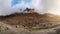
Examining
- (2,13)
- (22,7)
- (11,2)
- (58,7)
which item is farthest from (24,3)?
(58,7)

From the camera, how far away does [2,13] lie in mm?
1922

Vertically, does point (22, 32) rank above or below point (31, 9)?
below

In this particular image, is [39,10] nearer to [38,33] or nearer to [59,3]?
[59,3]

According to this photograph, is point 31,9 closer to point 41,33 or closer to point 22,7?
point 22,7

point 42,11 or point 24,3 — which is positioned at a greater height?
point 24,3

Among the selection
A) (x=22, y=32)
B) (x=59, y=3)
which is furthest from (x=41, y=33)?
(x=59, y=3)

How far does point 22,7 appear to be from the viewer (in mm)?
2035

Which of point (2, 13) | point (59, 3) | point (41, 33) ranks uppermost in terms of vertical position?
point (59, 3)

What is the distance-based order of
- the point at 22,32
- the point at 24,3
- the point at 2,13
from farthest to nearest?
the point at 24,3, the point at 2,13, the point at 22,32

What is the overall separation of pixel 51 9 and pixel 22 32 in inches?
45.9

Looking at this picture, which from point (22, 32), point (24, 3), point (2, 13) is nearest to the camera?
point (22, 32)

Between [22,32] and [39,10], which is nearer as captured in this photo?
[22,32]

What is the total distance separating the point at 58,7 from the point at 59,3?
0.24ft

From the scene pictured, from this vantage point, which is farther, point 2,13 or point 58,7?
point 58,7
